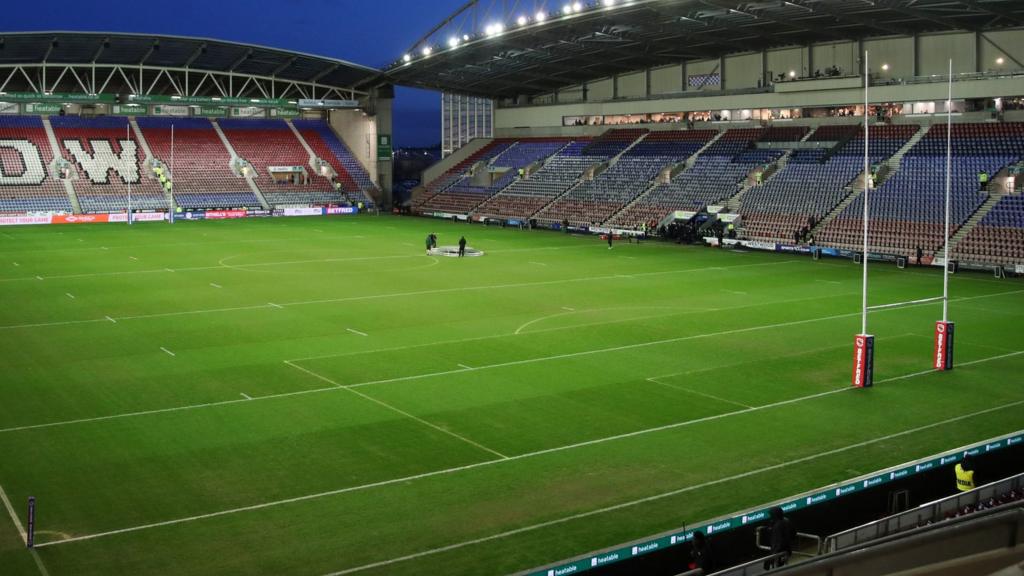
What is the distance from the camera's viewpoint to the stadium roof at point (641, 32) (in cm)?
5116

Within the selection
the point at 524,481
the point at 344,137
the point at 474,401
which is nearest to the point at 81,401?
the point at 474,401

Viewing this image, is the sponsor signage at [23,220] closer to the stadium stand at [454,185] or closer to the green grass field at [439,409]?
the stadium stand at [454,185]

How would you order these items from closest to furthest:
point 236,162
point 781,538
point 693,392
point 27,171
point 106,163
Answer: point 781,538, point 693,392, point 27,171, point 106,163, point 236,162

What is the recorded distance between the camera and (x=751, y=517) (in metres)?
13.4

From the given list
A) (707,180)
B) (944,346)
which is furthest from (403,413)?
(707,180)

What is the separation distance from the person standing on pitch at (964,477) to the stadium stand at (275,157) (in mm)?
68500

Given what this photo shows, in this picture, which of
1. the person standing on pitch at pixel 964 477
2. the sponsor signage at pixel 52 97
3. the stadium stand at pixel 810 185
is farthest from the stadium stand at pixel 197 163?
the person standing on pitch at pixel 964 477

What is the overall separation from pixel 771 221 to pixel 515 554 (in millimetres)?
45594

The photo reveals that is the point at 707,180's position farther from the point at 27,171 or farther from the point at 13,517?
the point at 13,517

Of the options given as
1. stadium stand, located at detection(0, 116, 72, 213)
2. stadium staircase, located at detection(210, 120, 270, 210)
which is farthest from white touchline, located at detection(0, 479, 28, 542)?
stadium staircase, located at detection(210, 120, 270, 210)

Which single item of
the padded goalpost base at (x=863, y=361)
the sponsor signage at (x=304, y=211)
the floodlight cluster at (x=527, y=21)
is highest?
the floodlight cluster at (x=527, y=21)

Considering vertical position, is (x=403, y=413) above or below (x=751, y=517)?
below

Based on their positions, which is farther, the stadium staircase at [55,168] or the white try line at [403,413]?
the stadium staircase at [55,168]

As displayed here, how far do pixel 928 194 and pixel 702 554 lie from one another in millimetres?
45300
